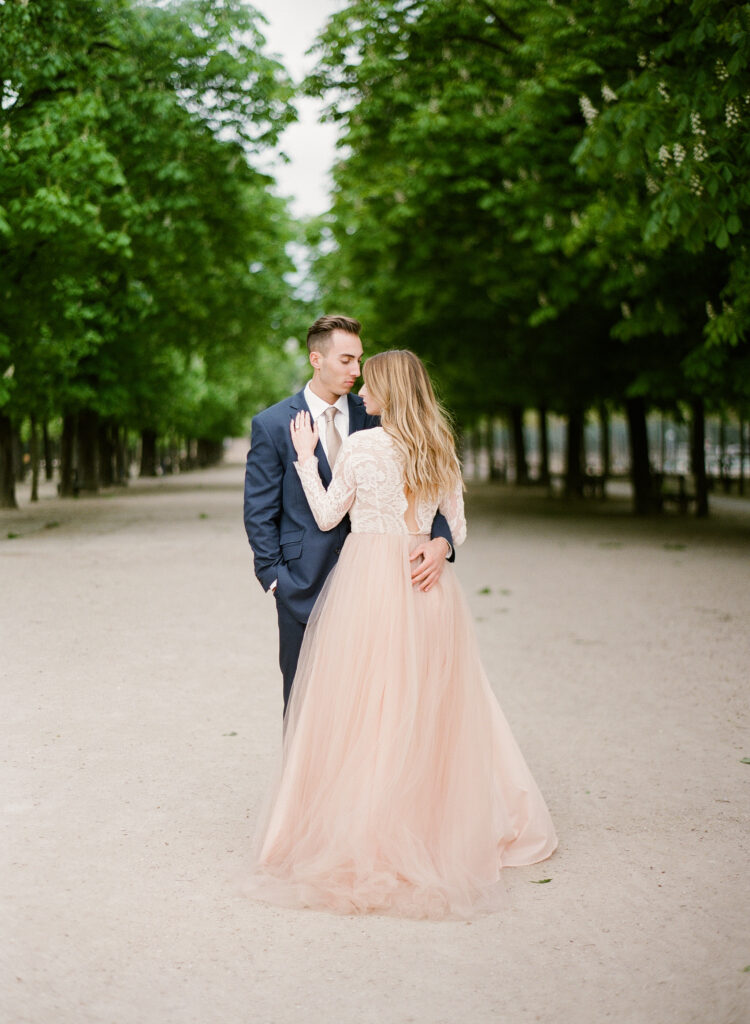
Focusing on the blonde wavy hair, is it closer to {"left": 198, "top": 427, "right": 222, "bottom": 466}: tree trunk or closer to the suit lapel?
the suit lapel

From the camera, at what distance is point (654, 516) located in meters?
28.4

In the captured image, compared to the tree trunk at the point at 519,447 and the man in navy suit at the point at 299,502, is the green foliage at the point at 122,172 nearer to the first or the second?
the man in navy suit at the point at 299,502

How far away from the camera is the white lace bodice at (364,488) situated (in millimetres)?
4766

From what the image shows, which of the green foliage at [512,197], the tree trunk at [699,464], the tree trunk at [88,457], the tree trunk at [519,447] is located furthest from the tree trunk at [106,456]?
the tree trunk at [699,464]

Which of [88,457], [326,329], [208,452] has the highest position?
[326,329]

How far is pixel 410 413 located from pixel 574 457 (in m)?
33.7

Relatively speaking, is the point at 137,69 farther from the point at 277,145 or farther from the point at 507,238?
the point at 507,238

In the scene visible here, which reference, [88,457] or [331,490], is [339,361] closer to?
[331,490]

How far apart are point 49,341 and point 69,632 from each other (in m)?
13.1

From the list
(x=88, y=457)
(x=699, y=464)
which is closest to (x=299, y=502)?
(x=699, y=464)

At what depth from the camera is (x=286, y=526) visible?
5039 mm

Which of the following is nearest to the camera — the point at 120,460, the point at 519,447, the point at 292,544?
the point at 292,544

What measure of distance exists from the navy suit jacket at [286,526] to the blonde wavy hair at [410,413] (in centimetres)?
33

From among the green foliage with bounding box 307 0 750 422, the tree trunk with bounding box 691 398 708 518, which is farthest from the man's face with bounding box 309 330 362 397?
the tree trunk with bounding box 691 398 708 518
